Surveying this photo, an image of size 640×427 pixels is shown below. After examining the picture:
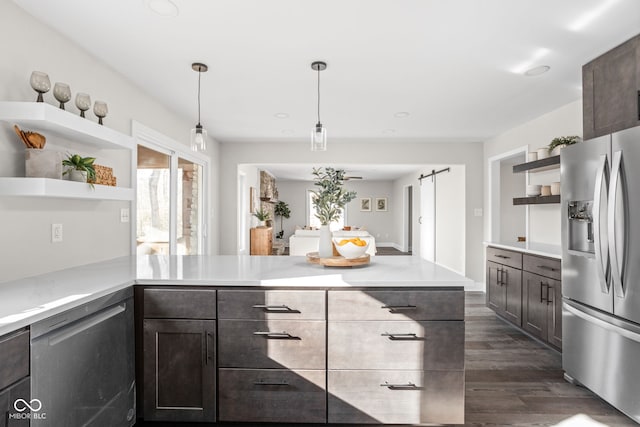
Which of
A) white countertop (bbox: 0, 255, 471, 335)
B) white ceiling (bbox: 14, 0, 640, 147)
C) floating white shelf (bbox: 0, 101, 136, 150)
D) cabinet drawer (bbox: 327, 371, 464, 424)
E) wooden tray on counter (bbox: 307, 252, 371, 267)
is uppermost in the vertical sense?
white ceiling (bbox: 14, 0, 640, 147)

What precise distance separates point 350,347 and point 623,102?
240 centimetres

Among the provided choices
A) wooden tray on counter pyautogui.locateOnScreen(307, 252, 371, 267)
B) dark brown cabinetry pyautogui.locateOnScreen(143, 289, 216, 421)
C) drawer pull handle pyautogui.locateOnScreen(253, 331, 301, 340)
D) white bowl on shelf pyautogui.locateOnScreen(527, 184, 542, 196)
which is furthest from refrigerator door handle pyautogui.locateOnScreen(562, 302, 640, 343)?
dark brown cabinetry pyautogui.locateOnScreen(143, 289, 216, 421)

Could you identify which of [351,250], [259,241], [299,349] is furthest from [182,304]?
[259,241]

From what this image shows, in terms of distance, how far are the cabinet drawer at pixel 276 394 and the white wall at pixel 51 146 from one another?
4.37 feet

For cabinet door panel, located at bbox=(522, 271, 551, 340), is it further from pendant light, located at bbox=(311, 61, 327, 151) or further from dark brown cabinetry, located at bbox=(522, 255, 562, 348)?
pendant light, located at bbox=(311, 61, 327, 151)

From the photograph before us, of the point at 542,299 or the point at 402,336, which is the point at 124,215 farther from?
the point at 542,299

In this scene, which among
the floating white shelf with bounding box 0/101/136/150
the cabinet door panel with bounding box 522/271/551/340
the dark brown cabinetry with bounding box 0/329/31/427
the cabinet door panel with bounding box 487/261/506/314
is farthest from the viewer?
the cabinet door panel with bounding box 487/261/506/314

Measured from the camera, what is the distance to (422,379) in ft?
5.98

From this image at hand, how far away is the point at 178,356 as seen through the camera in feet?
6.07

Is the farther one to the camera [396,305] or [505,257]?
[505,257]

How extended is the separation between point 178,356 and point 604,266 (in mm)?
2512

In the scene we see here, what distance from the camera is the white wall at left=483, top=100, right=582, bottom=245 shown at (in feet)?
12.1

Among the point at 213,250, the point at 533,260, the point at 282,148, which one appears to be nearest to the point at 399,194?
the point at 282,148

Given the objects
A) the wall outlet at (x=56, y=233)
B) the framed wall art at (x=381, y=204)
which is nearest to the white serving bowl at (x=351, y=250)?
the wall outlet at (x=56, y=233)
